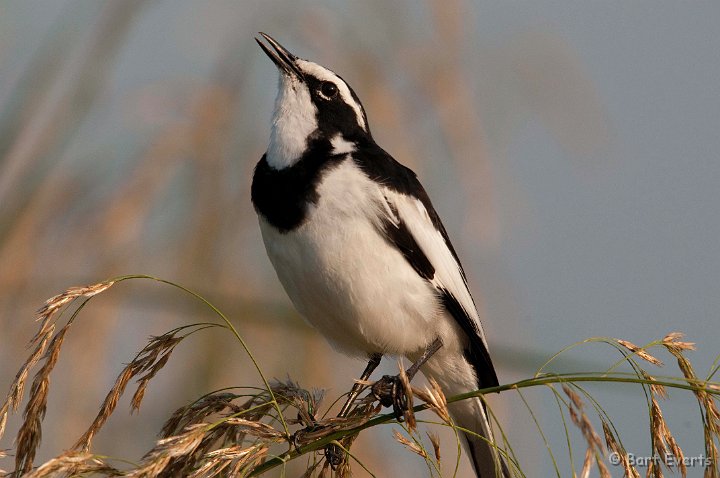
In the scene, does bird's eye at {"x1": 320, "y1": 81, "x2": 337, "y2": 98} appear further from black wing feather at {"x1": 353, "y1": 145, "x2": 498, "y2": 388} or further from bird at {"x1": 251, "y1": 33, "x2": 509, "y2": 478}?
black wing feather at {"x1": 353, "y1": 145, "x2": 498, "y2": 388}

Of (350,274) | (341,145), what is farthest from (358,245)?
(341,145)

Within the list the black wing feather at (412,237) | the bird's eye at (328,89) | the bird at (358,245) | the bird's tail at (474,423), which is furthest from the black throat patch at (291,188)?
the bird's tail at (474,423)

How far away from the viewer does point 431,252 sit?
318 centimetres

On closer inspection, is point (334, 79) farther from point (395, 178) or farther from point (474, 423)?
point (474, 423)

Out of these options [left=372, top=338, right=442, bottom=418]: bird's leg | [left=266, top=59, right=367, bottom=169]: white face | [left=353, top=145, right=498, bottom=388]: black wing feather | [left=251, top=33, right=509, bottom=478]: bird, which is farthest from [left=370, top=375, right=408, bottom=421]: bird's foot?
[left=266, top=59, right=367, bottom=169]: white face

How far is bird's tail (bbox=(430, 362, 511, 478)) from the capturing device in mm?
3262

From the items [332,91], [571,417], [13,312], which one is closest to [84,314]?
[13,312]

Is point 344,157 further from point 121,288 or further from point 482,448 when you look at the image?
point 482,448

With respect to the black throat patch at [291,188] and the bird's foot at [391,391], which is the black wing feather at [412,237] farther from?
the bird's foot at [391,391]

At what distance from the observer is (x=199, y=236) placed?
3.16 meters

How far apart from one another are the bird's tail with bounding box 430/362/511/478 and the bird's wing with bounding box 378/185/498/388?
10 cm

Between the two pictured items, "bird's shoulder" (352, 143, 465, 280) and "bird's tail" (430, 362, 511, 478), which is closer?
"bird's shoulder" (352, 143, 465, 280)

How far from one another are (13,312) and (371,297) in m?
1.07

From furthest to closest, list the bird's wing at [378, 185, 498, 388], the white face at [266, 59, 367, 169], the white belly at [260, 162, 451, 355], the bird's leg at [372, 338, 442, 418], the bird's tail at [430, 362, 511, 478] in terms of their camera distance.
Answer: the bird's tail at [430, 362, 511, 478] < the white face at [266, 59, 367, 169] < the bird's wing at [378, 185, 498, 388] < the white belly at [260, 162, 451, 355] < the bird's leg at [372, 338, 442, 418]
